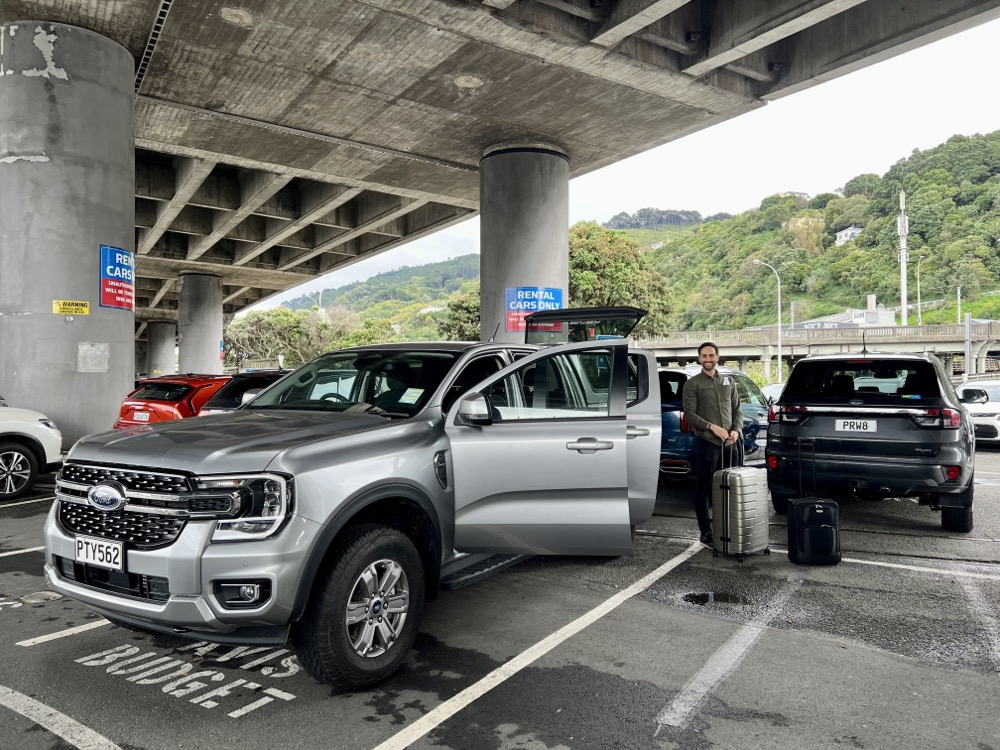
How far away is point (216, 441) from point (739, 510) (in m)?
4.32

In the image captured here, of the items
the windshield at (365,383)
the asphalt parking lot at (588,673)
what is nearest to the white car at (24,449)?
the asphalt parking lot at (588,673)

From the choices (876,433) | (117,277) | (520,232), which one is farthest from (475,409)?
(520,232)

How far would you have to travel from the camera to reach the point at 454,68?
1186 cm

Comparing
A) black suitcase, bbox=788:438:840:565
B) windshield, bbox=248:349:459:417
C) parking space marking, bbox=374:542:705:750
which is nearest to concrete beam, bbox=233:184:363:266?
windshield, bbox=248:349:459:417

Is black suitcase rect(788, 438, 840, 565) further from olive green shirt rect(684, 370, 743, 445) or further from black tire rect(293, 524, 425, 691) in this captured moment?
black tire rect(293, 524, 425, 691)

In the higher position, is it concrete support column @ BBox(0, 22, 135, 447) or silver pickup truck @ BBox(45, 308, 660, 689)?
concrete support column @ BBox(0, 22, 135, 447)

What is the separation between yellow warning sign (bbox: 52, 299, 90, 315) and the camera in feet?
32.9

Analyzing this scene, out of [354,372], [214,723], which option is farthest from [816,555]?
[214,723]

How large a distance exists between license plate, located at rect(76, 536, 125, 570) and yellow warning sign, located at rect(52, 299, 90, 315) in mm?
7848

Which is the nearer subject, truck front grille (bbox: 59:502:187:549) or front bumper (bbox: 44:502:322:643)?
front bumper (bbox: 44:502:322:643)

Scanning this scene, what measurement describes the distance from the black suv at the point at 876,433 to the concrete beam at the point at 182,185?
15425mm

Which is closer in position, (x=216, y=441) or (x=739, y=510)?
(x=216, y=441)

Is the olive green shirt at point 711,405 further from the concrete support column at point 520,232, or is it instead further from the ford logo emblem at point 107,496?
the concrete support column at point 520,232

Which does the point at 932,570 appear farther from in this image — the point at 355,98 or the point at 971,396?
the point at 355,98
